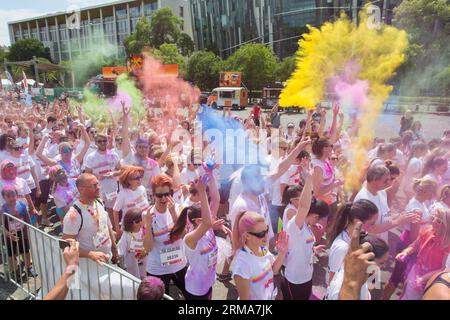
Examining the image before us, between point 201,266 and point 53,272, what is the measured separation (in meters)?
1.32

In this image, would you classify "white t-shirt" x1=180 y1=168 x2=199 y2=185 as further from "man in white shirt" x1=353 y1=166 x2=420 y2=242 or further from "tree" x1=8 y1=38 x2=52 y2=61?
"tree" x1=8 y1=38 x2=52 y2=61

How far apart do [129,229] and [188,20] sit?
76.4 meters

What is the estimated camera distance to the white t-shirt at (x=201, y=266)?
9.66 feet

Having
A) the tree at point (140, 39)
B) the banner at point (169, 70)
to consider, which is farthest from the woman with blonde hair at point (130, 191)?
the tree at point (140, 39)

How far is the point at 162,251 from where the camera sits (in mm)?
3150

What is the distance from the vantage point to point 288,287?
123 inches

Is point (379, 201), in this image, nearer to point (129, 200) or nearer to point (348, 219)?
point (348, 219)

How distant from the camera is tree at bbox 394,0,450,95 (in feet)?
63.3

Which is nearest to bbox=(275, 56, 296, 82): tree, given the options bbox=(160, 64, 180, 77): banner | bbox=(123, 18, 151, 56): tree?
bbox=(160, 64, 180, 77): banner

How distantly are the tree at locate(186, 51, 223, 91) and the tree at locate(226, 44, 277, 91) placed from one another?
12.5 ft

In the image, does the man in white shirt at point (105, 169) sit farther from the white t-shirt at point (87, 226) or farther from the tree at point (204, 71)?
the tree at point (204, 71)

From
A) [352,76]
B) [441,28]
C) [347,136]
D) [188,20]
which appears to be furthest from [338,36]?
[188,20]

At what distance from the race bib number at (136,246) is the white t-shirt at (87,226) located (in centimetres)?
22

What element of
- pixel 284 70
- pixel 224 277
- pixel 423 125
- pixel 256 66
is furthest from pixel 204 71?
pixel 224 277
